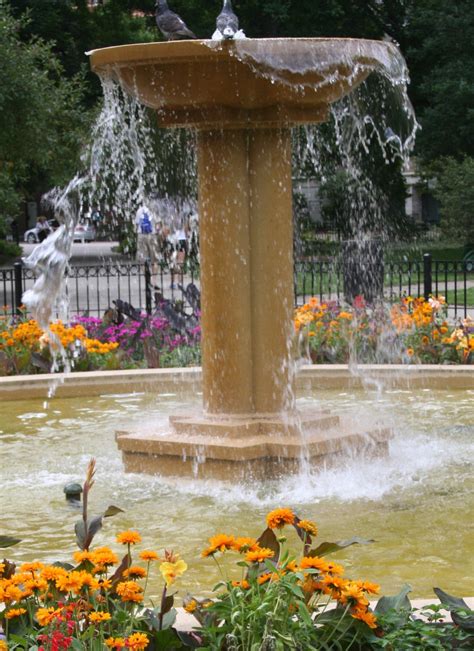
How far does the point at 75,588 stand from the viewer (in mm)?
3168

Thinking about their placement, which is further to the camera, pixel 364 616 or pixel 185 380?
pixel 185 380

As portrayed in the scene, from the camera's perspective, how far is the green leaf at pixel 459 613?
338 centimetres

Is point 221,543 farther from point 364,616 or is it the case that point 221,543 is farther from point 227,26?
point 227,26

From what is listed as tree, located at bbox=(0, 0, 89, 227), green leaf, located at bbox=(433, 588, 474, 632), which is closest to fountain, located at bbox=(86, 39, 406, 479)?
green leaf, located at bbox=(433, 588, 474, 632)

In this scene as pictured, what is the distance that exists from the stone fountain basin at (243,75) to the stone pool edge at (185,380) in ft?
10.1

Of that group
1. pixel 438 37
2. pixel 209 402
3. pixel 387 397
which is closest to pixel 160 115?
pixel 209 402

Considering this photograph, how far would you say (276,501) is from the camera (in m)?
6.09

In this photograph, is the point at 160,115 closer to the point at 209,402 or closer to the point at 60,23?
the point at 209,402

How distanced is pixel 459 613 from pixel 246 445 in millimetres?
3044

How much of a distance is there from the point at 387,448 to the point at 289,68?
220 centimetres

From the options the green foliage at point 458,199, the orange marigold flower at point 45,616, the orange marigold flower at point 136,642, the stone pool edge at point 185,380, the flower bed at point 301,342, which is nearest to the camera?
the orange marigold flower at point 136,642

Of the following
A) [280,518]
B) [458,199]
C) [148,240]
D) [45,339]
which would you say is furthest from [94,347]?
[458,199]

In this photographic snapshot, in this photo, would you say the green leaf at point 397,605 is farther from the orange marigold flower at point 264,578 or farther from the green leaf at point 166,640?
the green leaf at point 166,640

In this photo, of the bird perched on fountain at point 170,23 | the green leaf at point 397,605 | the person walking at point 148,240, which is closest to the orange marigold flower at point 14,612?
the green leaf at point 397,605
